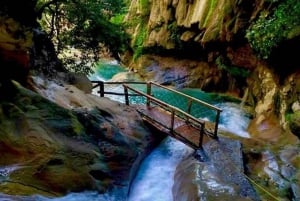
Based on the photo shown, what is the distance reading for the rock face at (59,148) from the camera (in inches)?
265

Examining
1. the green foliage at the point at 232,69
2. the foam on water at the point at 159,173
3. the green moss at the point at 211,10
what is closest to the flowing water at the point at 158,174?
the foam on water at the point at 159,173

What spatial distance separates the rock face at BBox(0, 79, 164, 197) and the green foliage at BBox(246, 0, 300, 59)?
20.2 ft

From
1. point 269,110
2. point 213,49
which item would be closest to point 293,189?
point 269,110

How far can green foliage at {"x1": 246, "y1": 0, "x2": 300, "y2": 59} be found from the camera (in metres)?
11.6

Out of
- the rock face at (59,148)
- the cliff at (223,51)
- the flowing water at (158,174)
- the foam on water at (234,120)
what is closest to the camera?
the rock face at (59,148)

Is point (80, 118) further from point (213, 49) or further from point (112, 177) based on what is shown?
point (213, 49)

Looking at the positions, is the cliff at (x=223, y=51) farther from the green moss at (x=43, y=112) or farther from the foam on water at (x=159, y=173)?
the green moss at (x=43, y=112)

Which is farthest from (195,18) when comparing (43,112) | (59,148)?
(59,148)

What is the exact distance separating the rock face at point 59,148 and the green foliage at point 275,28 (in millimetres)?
6154

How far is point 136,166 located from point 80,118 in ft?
6.41

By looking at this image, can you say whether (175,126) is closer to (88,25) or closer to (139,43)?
(88,25)

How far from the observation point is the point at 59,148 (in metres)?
7.35

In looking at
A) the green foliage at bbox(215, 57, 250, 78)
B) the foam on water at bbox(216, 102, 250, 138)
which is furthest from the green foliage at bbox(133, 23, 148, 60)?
the foam on water at bbox(216, 102, 250, 138)

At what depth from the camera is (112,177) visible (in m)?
8.00
